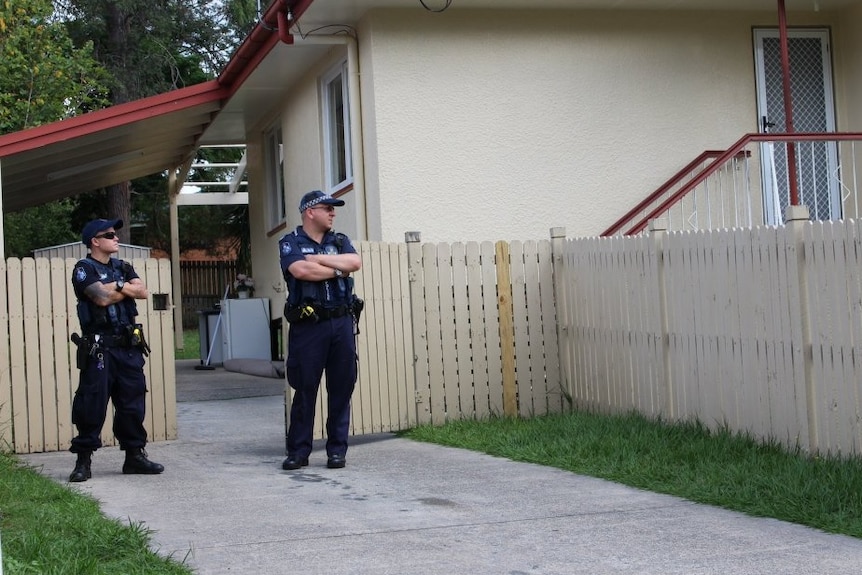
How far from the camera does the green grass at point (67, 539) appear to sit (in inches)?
195

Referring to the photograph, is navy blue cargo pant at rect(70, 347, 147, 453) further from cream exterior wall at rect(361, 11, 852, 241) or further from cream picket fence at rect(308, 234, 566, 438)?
cream exterior wall at rect(361, 11, 852, 241)

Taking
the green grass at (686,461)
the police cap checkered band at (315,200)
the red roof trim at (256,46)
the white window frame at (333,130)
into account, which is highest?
the red roof trim at (256,46)

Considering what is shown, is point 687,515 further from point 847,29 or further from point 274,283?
point 274,283

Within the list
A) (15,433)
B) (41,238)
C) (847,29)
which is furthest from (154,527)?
(41,238)

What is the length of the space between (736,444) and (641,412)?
1569 mm

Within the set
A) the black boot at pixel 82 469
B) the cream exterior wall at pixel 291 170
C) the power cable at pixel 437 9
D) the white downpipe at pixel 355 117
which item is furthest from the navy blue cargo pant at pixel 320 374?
the power cable at pixel 437 9

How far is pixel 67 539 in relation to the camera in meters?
5.47

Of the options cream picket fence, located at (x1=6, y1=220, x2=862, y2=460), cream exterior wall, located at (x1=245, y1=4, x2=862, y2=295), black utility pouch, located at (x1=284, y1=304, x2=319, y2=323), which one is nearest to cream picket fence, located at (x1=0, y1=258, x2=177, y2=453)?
cream picket fence, located at (x1=6, y1=220, x2=862, y2=460)

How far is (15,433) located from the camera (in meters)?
9.12

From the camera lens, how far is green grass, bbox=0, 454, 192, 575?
4.96 meters

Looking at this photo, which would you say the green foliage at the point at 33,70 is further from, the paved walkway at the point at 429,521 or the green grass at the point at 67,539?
the green grass at the point at 67,539

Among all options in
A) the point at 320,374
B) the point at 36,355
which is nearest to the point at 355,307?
the point at 320,374

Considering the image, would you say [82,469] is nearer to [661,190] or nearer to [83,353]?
[83,353]

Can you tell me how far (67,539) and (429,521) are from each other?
5.89 ft
